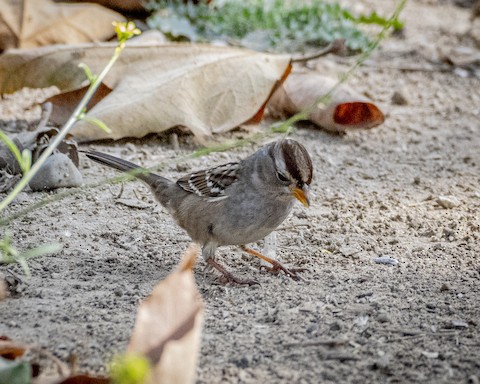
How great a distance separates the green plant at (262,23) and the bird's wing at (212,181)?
308cm

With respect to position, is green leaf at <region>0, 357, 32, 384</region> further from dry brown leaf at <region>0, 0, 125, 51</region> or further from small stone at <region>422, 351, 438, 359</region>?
dry brown leaf at <region>0, 0, 125, 51</region>

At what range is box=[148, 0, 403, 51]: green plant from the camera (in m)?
7.61

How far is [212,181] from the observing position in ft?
14.4

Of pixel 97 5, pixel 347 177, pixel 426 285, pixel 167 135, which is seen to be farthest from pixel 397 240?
pixel 97 5

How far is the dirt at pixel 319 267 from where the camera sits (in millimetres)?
3039

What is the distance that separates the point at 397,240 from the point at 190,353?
2651 millimetres

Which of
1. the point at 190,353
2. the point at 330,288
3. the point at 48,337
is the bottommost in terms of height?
the point at 330,288

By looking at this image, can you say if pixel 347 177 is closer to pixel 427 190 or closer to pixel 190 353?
pixel 427 190

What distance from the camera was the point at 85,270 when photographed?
13.0 feet

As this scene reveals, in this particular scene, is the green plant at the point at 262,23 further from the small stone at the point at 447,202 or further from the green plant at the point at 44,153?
the green plant at the point at 44,153

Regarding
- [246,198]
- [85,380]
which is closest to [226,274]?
[246,198]

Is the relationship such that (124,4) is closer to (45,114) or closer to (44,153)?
(45,114)

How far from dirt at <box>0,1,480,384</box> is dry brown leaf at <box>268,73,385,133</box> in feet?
0.44

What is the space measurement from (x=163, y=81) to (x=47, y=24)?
155cm
